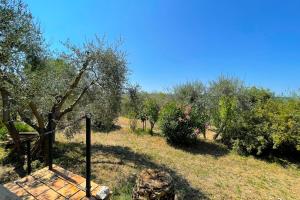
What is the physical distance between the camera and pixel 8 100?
7324 mm

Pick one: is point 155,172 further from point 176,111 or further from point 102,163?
point 176,111

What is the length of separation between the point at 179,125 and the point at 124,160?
475cm

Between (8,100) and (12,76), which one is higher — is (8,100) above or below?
below

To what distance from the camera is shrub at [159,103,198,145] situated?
13523mm

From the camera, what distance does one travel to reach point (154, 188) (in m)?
5.57

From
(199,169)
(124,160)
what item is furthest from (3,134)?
(199,169)

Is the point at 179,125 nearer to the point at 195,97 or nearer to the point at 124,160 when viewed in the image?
the point at 124,160

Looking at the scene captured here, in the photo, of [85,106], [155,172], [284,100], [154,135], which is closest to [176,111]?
[154,135]

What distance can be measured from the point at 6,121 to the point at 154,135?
9.88 metres

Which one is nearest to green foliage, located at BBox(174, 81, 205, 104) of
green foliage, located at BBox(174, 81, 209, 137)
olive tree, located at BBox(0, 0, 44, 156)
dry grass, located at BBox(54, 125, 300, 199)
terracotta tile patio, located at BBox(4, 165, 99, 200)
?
green foliage, located at BBox(174, 81, 209, 137)

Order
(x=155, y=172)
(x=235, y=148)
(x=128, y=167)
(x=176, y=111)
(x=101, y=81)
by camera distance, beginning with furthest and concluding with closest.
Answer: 1. (x=176, y=111)
2. (x=235, y=148)
3. (x=101, y=81)
4. (x=128, y=167)
5. (x=155, y=172)

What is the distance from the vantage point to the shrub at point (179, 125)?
1352 cm

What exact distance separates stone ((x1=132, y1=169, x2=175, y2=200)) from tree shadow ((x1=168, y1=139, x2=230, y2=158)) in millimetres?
6986

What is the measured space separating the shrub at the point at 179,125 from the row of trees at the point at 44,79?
386 cm
